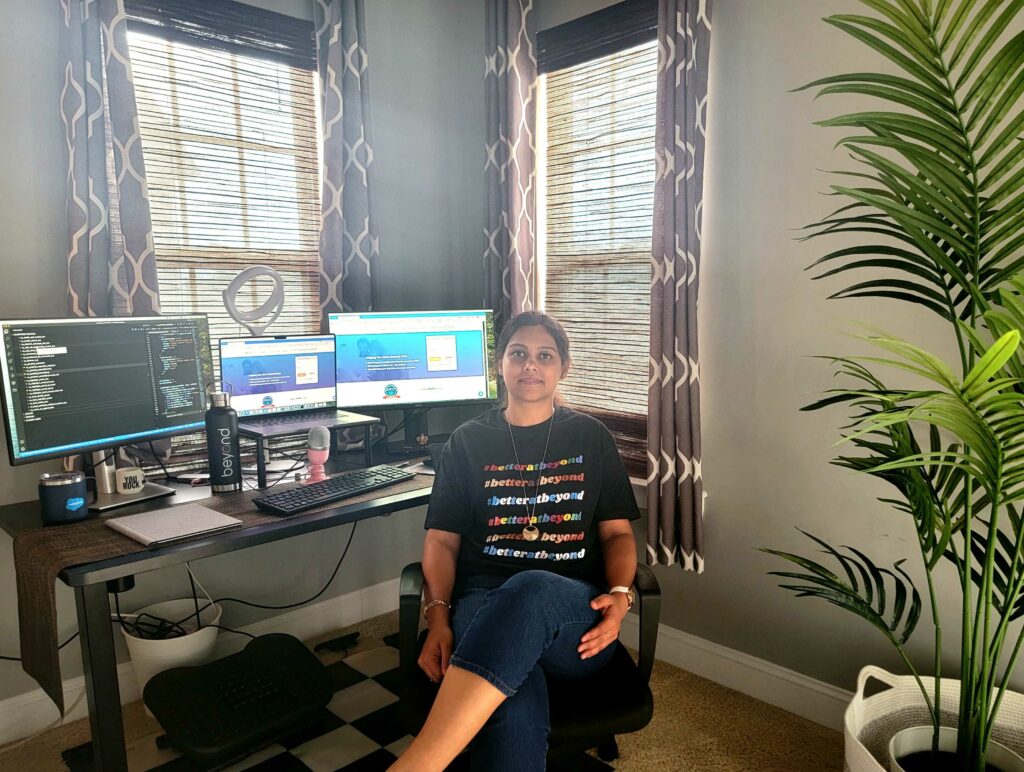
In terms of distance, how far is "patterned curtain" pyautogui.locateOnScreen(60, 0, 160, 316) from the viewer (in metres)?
2.04

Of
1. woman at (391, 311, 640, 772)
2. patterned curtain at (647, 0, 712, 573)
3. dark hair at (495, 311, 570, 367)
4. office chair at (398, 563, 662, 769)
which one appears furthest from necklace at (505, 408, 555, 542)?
patterned curtain at (647, 0, 712, 573)

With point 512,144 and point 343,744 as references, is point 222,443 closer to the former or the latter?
point 343,744

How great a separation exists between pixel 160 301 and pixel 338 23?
117cm

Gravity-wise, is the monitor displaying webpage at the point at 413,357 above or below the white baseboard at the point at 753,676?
above

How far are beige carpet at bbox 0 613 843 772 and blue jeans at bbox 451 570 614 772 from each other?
0.67 m

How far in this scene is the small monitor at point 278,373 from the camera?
2.26m

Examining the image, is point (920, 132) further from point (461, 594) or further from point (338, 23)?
point (338, 23)

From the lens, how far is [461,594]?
1789 millimetres

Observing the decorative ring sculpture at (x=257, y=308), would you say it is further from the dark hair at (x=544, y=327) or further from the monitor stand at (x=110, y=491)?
the dark hair at (x=544, y=327)

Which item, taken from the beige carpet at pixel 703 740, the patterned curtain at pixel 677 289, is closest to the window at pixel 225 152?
the beige carpet at pixel 703 740

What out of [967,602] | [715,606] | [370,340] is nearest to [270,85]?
[370,340]

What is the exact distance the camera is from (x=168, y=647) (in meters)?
2.19

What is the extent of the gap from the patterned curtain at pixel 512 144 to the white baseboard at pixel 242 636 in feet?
4.22

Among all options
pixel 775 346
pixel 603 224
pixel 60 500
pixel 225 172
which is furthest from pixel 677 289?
pixel 60 500
